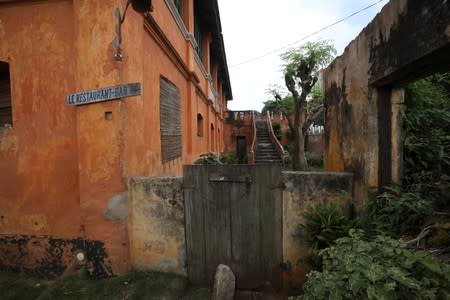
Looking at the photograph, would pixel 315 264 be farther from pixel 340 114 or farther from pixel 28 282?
pixel 28 282

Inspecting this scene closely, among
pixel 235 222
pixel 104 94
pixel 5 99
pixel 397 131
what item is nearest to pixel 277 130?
pixel 397 131

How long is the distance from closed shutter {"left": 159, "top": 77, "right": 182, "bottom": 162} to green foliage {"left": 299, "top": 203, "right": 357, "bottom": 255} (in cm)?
297

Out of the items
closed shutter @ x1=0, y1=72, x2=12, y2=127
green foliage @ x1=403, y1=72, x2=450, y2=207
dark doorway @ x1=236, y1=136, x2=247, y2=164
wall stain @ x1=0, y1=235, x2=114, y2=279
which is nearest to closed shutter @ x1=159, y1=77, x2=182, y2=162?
wall stain @ x1=0, y1=235, x2=114, y2=279

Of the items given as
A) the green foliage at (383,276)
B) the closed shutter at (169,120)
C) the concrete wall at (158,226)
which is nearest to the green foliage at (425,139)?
the green foliage at (383,276)

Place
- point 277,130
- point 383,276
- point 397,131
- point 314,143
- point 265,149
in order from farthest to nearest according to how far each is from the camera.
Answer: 1. point 314,143
2. point 277,130
3. point 265,149
4. point 397,131
5. point 383,276

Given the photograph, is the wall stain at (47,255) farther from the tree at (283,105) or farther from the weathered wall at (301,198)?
the tree at (283,105)

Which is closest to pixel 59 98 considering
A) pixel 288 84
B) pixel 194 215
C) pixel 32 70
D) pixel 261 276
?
pixel 32 70

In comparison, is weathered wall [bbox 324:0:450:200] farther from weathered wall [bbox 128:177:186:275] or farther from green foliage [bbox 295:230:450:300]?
weathered wall [bbox 128:177:186:275]

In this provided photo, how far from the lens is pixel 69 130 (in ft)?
10.8

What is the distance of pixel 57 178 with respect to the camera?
3.34m

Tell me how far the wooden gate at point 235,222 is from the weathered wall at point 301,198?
110 millimetres

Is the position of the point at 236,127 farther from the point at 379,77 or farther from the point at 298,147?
the point at 379,77

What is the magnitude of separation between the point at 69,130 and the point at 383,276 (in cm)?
397

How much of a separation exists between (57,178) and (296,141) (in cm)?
1056
